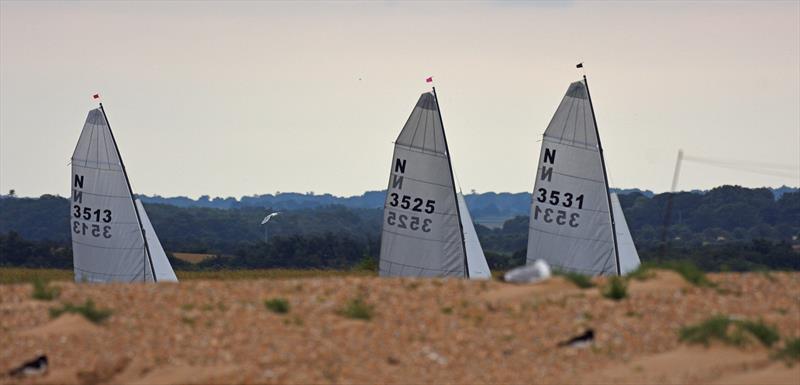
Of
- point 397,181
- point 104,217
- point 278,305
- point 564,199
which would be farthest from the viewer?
point 104,217

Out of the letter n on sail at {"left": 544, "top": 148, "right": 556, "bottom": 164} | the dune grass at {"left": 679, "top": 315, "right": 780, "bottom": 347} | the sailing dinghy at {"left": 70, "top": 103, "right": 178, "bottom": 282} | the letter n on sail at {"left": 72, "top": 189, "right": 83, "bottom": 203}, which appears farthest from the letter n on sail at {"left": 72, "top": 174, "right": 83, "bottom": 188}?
the dune grass at {"left": 679, "top": 315, "right": 780, "bottom": 347}

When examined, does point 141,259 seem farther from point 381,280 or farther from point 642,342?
point 642,342

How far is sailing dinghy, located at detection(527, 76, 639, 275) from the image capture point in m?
59.7

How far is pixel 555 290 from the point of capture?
102 feet

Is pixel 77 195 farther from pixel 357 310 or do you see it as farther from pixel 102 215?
pixel 357 310

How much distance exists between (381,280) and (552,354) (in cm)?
506

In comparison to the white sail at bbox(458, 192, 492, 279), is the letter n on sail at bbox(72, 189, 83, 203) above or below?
above

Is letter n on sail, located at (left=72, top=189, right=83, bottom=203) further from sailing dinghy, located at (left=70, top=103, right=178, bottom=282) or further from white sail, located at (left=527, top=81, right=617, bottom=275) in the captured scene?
white sail, located at (left=527, top=81, right=617, bottom=275)

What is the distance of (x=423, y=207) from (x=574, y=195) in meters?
5.41

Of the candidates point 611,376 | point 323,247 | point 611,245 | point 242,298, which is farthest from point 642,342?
point 323,247

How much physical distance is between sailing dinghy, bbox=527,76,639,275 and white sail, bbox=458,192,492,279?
3.61m

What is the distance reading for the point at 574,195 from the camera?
60.0 m

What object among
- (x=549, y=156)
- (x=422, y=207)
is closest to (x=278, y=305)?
(x=549, y=156)

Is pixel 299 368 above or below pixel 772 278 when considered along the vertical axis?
below
